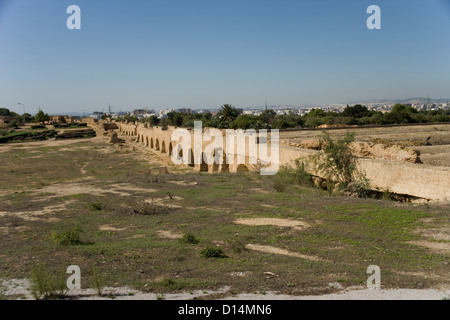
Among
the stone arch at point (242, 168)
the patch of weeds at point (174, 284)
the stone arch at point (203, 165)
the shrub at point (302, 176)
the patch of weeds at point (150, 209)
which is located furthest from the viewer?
the stone arch at point (203, 165)

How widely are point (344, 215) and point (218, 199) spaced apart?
361cm

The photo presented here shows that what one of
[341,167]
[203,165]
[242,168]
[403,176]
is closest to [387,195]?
[403,176]

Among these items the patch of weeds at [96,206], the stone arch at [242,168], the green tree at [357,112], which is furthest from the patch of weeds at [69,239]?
the green tree at [357,112]

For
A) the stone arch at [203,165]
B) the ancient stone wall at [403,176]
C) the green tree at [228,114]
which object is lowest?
the stone arch at [203,165]

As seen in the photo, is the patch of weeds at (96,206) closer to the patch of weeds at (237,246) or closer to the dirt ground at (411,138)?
the patch of weeds at (237,246)

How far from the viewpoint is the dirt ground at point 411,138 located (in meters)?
14.2

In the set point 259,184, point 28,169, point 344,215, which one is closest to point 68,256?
point 344,215

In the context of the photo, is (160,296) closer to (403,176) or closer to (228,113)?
(403,176)

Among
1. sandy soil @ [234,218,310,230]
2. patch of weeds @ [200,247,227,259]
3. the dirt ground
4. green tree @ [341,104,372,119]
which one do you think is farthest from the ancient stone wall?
green tree @ [341,104,372,119]

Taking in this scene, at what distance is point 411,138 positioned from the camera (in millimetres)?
22641

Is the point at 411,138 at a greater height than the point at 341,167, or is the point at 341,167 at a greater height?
the point at 411,138

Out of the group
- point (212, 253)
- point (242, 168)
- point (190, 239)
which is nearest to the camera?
point (212, 253)

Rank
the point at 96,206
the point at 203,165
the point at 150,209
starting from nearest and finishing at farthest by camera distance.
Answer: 1. the point at 150,209
2. the point at 96,206
3. the point at 203,165

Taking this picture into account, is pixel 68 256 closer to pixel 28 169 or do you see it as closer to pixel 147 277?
pixel 147 277
